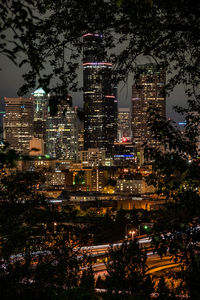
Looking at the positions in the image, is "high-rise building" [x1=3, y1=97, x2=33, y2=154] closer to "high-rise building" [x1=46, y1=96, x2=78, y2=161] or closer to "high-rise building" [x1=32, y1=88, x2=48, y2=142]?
"high-rise building" [x1=32, y1=88, x2=48, y2=142]

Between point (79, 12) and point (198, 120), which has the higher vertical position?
point (79, 12)

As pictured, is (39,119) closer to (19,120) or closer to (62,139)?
(19,120)

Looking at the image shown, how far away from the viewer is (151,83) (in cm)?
746

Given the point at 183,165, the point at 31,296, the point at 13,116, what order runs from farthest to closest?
the point at 13,116 < the point at 183,165 < the point at 31,296

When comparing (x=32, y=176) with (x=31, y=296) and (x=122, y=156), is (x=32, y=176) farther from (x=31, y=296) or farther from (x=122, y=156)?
(x=122, y=156)

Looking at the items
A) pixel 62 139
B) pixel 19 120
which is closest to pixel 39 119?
pixel 19 120

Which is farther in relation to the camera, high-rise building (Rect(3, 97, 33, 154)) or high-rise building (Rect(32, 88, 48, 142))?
high-rise building (Rect(32, 88, 48, 142))

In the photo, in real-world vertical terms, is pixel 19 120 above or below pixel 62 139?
above

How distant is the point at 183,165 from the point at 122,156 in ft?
418

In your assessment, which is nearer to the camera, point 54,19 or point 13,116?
point 54,19

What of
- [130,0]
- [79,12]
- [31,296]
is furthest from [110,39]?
[31,296]

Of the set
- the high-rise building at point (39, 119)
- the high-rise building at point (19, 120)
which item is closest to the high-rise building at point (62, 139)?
the high-rise building at point (39, 119)

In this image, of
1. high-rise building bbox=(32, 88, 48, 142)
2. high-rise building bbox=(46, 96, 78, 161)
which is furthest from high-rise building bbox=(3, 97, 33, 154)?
high-rise building bbox=(46, 96, 78, 161)

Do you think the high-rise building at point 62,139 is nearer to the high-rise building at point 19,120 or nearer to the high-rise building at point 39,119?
the high-rise building at point 39,119
